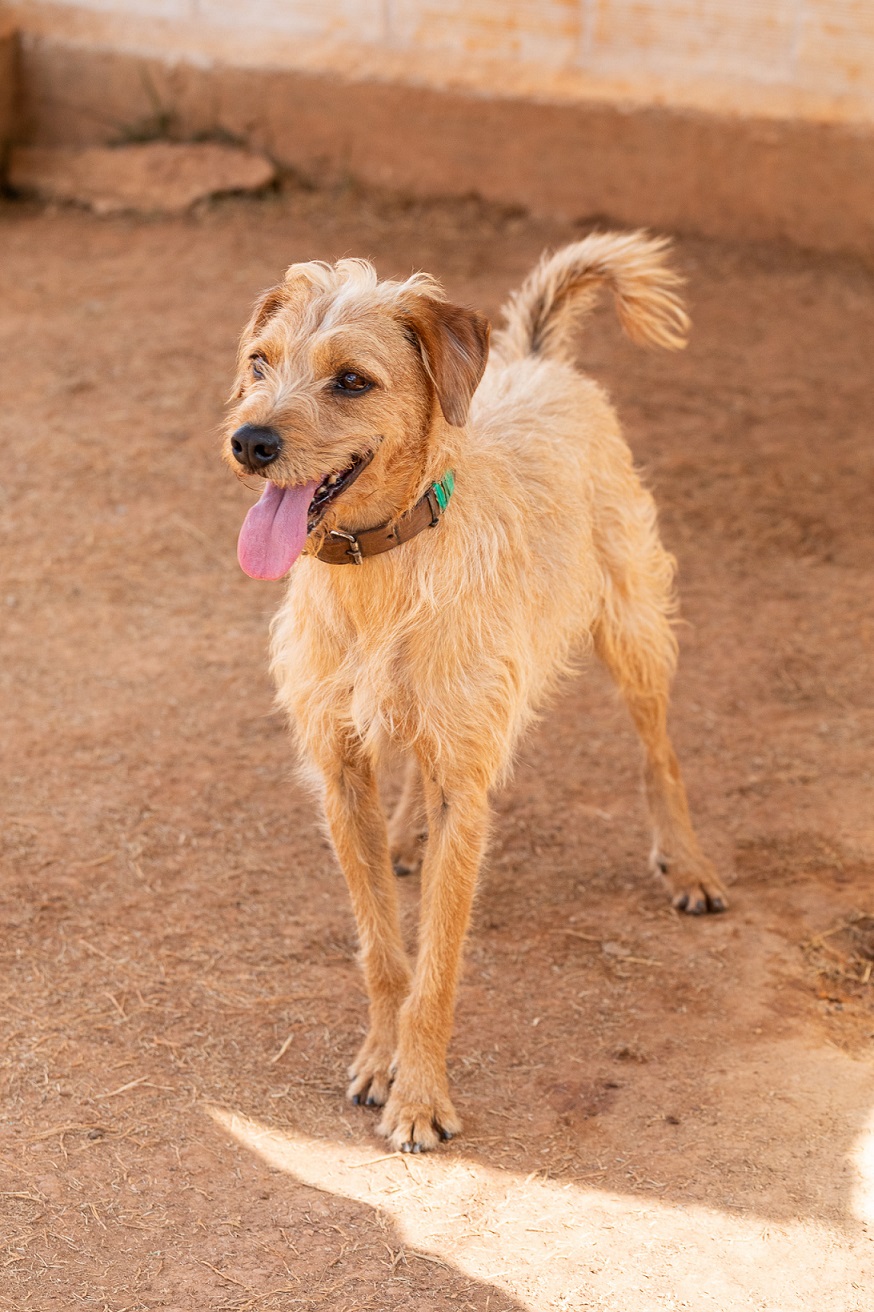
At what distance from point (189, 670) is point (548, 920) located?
1.95 metres

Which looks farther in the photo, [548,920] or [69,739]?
[69,739]

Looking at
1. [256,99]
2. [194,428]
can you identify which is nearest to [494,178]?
[256,99]

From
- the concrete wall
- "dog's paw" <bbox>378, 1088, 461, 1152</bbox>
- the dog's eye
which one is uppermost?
the dog's eye

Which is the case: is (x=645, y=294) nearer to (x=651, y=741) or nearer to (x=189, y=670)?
(x=651, y=741)

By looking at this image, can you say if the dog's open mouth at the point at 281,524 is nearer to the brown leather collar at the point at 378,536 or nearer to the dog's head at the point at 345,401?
the dog's head at the point at 345,401

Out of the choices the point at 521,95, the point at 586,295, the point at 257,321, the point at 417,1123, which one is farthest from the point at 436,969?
the point at 521,95

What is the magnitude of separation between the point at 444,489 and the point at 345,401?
1.22ft

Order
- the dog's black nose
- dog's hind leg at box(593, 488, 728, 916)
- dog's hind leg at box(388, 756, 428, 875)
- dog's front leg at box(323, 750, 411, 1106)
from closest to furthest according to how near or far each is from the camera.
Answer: the dog's black nose → dog's front leg at box(323, 750, 411, 1106) → dog's hind leg at box(593, 488, 728, 916) → dog's hind leg at box(388, 756, 428, 875)

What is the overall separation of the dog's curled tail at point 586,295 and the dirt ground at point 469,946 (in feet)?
5.15

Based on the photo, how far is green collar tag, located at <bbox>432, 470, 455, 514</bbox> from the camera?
3.43 m

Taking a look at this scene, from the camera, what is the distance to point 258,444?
3090mm

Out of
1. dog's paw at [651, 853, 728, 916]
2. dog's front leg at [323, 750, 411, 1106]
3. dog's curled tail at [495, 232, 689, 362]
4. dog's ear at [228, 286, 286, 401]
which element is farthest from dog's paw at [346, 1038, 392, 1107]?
dog's curled tail at [495, 232, 689, 362]

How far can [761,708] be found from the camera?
5.61 m

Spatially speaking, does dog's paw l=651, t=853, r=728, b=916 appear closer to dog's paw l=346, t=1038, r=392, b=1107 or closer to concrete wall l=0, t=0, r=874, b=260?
dog's paw l=346, t=1038, r=392, b=1107
